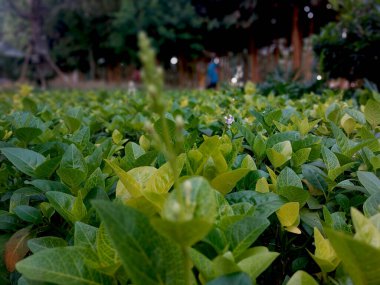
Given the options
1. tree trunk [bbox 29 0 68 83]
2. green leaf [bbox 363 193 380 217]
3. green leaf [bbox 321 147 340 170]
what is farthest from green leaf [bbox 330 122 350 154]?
tree trunk [bbox 29 0 68 83]

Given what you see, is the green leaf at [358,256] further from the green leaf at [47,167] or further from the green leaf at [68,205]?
the green leaf at [47,167]

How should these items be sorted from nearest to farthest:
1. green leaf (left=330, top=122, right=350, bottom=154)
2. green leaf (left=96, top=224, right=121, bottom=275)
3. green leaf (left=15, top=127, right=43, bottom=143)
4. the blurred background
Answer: green leaf (left=96, top=224, right=121, bottom=275)
green leaf (left=330, top=122, right=350, bottom=154)
green leaf (left=15, top=127, right=43, bottom=143)
the blurred background

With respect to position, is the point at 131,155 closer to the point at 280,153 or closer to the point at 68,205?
the point at 68,205

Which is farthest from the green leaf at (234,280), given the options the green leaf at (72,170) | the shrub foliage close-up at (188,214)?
the green leaf at (72,170)

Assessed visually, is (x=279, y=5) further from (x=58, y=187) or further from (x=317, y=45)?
(x=58, y=187)

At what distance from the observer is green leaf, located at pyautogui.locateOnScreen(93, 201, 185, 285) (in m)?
0.69

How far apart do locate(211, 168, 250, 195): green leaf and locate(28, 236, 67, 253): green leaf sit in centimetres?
42

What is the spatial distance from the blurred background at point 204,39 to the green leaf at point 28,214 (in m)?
2.90

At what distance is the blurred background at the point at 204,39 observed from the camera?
660cm

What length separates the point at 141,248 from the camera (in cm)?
72

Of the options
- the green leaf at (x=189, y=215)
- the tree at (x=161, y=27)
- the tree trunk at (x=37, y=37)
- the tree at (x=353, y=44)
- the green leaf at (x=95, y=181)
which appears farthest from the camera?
the tree at (x=161, y=27)

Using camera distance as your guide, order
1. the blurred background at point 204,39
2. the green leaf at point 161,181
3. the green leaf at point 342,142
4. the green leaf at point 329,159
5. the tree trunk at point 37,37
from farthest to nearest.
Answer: the tree trunk at point 37,37 → the blurred background at point 204,39 → the green leaf at point 342,142 → the green leaf at point 329,159 → the green leaf at point 161,181

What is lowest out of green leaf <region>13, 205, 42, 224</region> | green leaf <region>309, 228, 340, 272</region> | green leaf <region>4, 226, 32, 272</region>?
green leaf <region>4, 226, 32, 272</region>

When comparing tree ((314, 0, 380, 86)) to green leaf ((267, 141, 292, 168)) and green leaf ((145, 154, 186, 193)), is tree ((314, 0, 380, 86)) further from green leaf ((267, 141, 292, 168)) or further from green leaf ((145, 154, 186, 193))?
green leaf ((145, 154, 186, 193))
